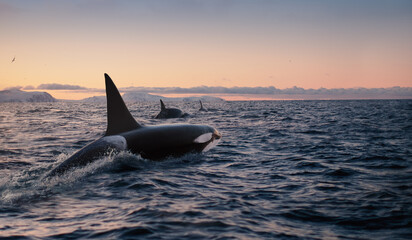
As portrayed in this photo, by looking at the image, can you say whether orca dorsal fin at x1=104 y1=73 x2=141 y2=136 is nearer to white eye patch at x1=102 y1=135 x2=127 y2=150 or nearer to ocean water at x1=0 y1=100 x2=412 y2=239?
white eye patch at x1=102 y1=135 x2=127 y2=150

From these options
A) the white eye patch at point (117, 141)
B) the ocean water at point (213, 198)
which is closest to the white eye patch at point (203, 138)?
the ocean water at point (213, 198)

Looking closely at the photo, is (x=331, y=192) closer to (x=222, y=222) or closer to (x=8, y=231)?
(x=222, y=222)

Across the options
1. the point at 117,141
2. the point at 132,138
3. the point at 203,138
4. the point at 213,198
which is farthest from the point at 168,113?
the point at 213,198

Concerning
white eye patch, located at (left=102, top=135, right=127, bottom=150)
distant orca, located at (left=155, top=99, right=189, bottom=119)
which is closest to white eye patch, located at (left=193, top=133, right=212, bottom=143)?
white eye patch, located at (left=102, top=135, right=127, bottom=150)

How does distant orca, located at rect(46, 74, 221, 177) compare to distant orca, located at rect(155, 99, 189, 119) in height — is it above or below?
above

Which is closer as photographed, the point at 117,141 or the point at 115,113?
the point at 117,141

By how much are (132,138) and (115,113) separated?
977 mm

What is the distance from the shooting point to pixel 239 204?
591cm

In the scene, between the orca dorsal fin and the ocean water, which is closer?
the ocean water

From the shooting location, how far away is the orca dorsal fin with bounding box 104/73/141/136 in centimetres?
933

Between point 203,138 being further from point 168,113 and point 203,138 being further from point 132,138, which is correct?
point 168,113

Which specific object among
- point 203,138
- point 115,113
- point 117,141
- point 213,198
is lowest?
point 213,198

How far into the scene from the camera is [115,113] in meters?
9.47

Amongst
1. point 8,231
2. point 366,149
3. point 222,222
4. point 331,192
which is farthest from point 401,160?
point 8,231
